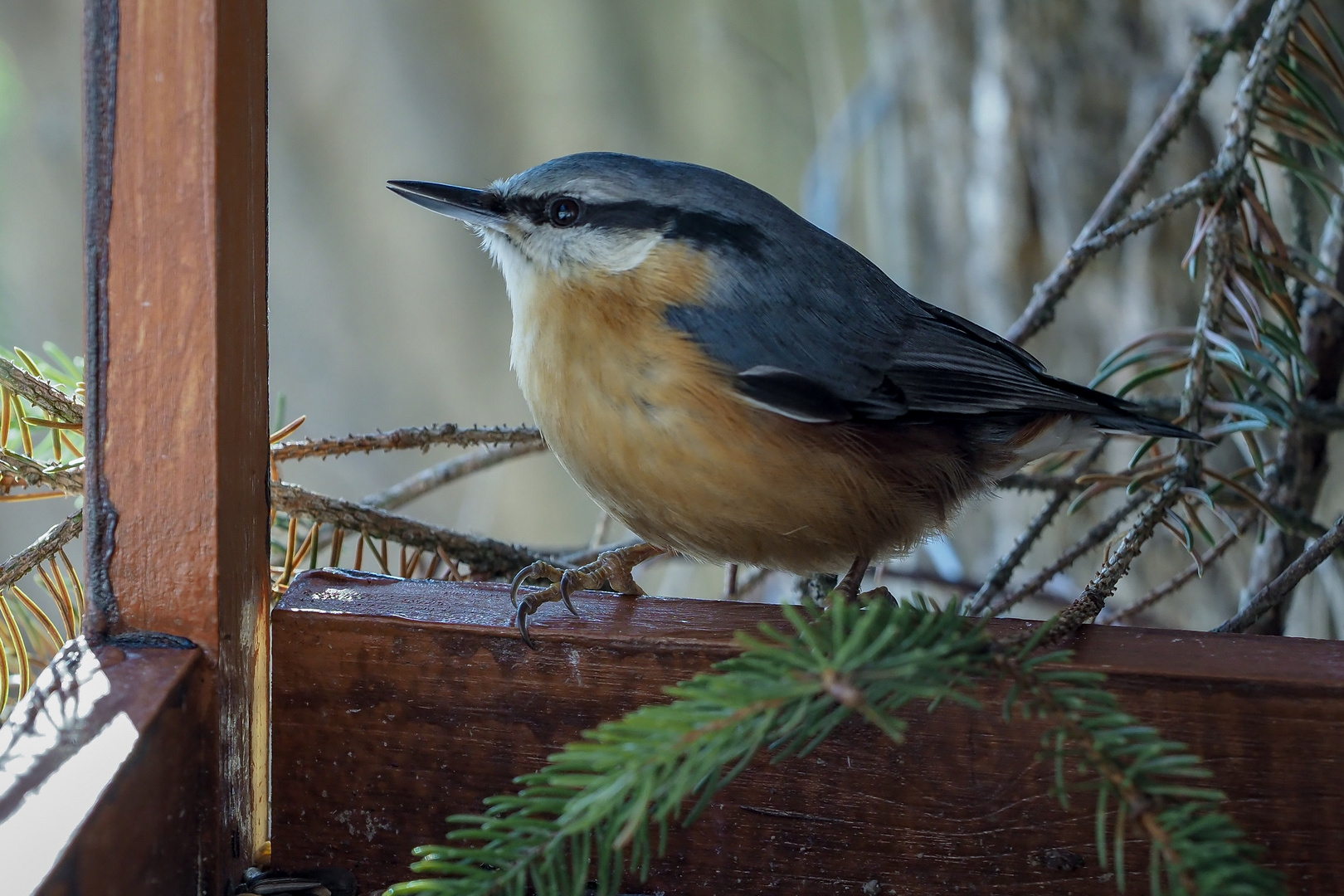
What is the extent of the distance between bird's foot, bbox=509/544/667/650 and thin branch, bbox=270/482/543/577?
0.38ft

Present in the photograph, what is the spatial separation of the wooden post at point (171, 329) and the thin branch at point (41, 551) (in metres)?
0.20

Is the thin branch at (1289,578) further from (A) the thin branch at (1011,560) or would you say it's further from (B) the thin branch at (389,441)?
(B) the thin branch at (389,441)

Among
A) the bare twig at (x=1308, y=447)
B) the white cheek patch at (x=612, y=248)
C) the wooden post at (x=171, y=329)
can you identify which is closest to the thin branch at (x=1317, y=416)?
the bare twig at (x=1308, y=447)

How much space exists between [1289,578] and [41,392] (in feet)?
3.92

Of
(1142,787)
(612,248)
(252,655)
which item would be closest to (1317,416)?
(612,248)

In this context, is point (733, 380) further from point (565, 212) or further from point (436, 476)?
point (436, 476)

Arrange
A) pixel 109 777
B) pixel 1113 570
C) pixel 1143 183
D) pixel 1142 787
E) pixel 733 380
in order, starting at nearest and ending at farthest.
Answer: pixel 1142 787
pixel 109 777
pixel 1113 570
pixel 733 380
pixel 1143 183

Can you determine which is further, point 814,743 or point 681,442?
point 681,442

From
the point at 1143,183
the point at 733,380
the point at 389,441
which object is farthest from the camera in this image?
the point at 1143,183

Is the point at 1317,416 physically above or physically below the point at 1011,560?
above

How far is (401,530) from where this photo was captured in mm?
1279

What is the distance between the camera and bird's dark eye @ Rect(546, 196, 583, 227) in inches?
52.1

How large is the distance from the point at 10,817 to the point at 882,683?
1.65 feet

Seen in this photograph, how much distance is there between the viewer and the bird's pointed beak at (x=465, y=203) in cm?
134
